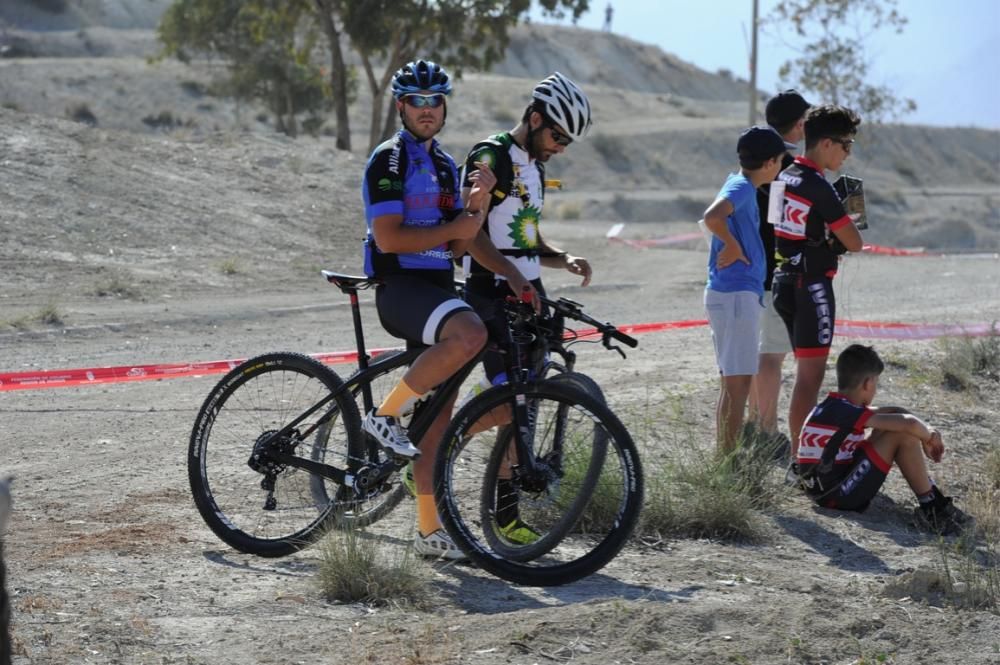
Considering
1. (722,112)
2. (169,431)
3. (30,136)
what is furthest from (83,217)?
(722,112)

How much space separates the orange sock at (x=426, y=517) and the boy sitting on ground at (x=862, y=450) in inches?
90.2

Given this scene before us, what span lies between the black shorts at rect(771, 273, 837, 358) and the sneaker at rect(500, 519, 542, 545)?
7.73 ft

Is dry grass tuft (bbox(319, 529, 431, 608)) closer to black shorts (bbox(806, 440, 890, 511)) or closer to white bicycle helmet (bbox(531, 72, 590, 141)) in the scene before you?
white bicycle helmet (bbox(531, 72, 590, 141))

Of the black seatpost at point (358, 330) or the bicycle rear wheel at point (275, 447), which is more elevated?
the black seatpost at point (358, 330)

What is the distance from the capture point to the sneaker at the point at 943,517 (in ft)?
23.3

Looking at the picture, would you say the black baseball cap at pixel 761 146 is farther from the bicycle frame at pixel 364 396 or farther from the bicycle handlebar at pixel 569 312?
the bicycle frame at pixel 364 396

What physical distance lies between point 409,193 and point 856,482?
9.61 ft

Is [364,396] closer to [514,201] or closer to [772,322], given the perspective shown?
[514,201]

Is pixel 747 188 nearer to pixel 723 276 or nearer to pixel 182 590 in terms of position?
pixel 723 276

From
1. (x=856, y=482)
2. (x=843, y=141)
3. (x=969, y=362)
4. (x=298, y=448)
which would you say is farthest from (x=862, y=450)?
(x=969, y=362)

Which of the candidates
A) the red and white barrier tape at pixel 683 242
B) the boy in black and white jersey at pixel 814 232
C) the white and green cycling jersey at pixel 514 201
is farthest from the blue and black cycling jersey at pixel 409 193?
the red and white barrier tape at pixel 683 242

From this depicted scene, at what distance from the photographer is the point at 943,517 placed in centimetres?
712

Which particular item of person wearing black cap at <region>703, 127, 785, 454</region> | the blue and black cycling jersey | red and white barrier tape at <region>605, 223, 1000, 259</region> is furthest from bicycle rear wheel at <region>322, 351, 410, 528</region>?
red and white barrier tape at <region>605, 223, 1000, 259</region>

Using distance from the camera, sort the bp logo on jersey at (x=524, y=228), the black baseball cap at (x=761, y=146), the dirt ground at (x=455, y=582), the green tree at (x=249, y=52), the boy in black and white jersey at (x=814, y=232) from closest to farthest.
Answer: the dirt ground at (x=455, y=582), the bp logo on jersey at (x=524, y=228), the black baseball cap at (x=761, y=146), the boy in black and white jersey at (x=814, y=232), the green tree at (x=249, y=52)
